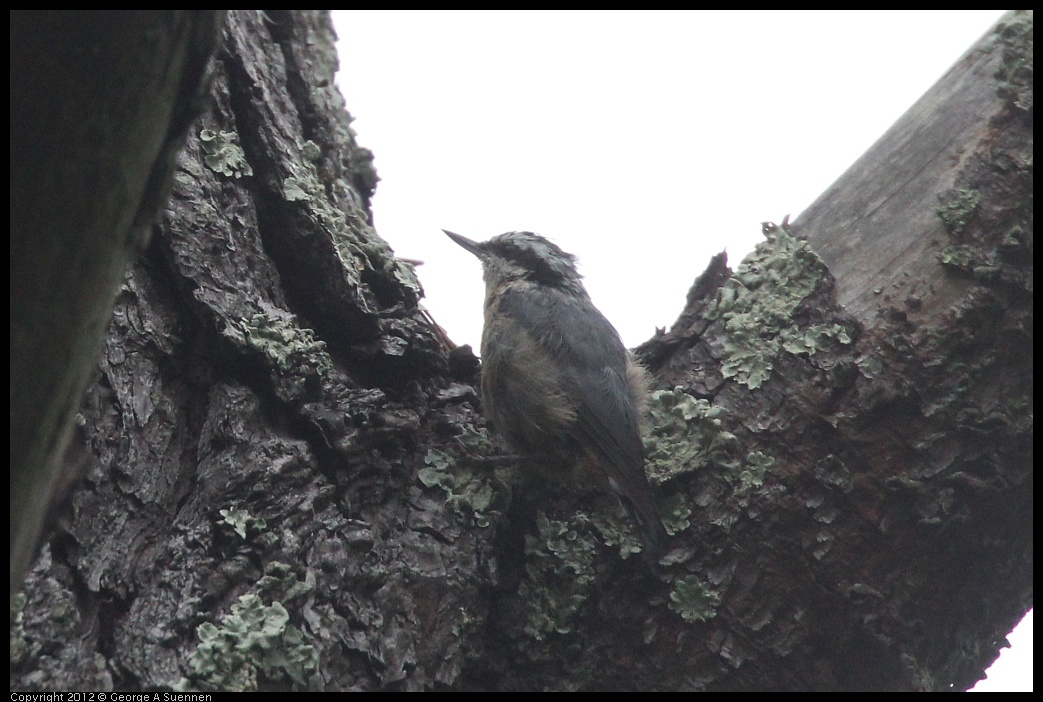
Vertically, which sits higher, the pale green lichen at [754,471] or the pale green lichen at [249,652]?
the pale green lichen at [754,471]

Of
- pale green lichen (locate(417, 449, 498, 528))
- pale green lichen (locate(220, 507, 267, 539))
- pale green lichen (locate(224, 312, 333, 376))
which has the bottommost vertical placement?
pale green lichen (locate(220, 507, 267, 539))

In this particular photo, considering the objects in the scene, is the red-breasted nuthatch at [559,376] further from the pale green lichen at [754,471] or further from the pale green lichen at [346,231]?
the pale green lichen at [346,231]

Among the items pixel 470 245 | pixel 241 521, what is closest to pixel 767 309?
pixel 241 521

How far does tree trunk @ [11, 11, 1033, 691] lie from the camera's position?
1.86m

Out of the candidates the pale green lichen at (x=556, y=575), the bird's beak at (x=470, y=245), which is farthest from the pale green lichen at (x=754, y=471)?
the bird's beak at (x=470, y=245)

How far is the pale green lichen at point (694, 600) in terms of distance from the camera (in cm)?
201

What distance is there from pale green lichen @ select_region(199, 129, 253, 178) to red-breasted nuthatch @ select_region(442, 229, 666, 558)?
41.1 inches

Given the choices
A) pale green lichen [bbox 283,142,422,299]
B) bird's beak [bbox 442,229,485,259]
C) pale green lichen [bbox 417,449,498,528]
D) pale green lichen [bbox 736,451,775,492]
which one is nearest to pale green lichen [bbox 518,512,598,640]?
pale green lichen [bbox 417,449,498,528]

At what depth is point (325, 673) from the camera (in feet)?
5.92

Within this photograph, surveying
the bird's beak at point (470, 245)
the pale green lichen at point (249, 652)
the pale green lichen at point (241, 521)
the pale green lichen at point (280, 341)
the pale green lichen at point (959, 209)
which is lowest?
the pale green lichen at point (249, 652)

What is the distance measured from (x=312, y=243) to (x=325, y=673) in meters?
1.18

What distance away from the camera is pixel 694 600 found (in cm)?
202

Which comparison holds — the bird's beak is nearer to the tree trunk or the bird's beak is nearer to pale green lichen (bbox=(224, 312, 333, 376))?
the tree trunk

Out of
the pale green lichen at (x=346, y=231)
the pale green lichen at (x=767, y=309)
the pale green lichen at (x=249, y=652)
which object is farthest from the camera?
the pale green lichen at (x=346, y=231)
